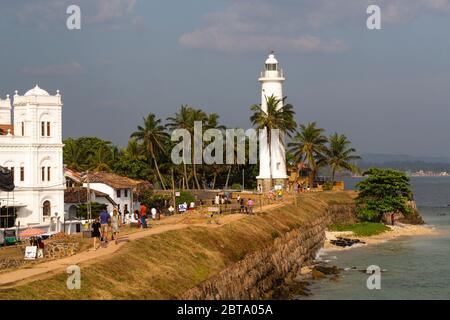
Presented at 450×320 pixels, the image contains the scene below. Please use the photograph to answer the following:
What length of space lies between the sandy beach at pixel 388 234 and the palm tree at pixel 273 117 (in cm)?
1349

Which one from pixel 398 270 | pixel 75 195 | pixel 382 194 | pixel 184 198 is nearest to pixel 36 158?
pixel 75 195

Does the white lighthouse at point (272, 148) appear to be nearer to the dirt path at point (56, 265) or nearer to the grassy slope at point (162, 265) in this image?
the grassy slope at point (162, 265)

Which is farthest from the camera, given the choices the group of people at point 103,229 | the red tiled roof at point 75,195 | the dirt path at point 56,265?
the red tiled roof at point 75,195

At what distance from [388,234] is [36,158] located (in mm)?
38650

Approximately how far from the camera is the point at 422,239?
7869cm

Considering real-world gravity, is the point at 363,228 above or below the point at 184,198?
below

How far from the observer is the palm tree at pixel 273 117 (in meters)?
87.2

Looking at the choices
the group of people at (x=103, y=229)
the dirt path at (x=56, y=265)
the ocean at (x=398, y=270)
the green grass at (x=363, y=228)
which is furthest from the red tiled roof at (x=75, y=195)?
the group of people at (x=103, y=229)

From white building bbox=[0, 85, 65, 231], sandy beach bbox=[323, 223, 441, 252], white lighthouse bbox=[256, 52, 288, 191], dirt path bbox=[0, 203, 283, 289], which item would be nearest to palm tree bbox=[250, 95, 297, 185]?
white lighthouse bbox=[256, 52, 288, 191]

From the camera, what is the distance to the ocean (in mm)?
45963

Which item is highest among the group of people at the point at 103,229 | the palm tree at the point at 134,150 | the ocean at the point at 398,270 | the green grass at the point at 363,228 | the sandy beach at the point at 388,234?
the palm tree at the point at 134,150

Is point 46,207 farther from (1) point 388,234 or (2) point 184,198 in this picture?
(1) point 388,234

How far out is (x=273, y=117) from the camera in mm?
87438

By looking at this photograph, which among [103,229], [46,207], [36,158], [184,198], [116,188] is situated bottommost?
[103,229]
